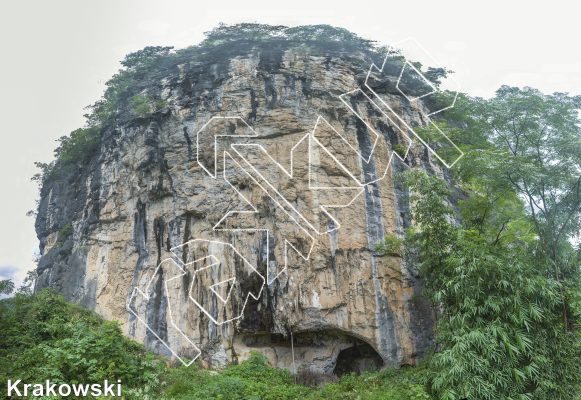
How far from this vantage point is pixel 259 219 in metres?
10.9

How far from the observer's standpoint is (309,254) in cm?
1030

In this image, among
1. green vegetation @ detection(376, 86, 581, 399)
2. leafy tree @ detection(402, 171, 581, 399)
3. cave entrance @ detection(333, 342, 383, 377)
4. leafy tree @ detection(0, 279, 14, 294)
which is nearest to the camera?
leafy tree @ detection(402, 171, 581, 399)

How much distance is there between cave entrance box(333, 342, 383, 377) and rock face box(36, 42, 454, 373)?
0.04m

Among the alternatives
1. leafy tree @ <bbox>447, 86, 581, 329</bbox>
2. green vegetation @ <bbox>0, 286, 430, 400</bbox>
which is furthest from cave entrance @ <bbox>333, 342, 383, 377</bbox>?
leafy tree @ <bbox>447, 86, 581, 329</bbox>

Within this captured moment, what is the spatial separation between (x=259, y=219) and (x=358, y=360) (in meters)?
4.96

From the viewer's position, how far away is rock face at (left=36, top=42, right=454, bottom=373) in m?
10.0

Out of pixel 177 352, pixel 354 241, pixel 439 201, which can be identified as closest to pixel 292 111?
pixel 354 241

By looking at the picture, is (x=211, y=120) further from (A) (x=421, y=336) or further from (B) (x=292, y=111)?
(A) (x=421, y=336)

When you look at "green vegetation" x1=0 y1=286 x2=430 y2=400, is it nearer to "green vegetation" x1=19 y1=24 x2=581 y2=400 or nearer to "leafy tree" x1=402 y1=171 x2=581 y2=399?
"green vegetation" x1=19 y1=24 x2=581 y2=400

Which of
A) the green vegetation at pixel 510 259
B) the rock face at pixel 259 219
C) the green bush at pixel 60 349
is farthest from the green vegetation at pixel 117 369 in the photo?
the green vegetation at pixel 510 259

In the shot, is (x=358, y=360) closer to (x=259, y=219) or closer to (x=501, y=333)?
(x=501, y=333)

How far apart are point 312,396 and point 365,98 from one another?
888 centimetres

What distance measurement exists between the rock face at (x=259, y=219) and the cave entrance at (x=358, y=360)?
38mm

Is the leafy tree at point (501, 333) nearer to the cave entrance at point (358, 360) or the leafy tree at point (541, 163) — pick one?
the leafy tree at point (541, 163)
